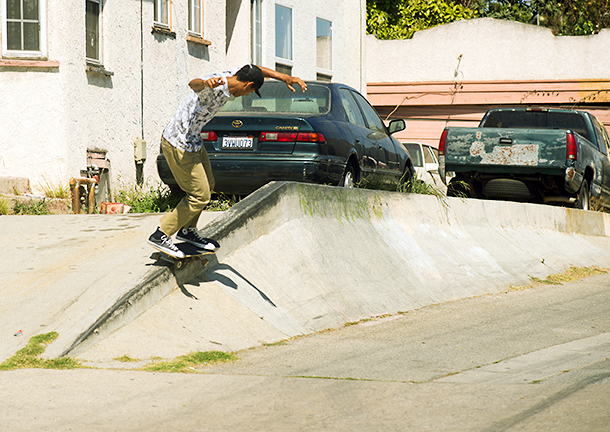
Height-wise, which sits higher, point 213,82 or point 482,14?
point 482,14

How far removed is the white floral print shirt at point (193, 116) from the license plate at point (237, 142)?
258 cm

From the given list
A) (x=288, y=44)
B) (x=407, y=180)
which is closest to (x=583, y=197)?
(x=407, y=180)

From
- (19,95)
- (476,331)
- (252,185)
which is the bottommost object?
(476,331)

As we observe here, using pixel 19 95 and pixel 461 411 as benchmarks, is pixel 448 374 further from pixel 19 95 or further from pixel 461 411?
pixel 19 95

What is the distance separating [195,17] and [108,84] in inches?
134

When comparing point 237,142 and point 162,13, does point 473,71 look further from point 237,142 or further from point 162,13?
point 237,142

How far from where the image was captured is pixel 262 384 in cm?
453

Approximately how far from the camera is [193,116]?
5871 millimetres

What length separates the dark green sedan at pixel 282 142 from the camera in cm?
848

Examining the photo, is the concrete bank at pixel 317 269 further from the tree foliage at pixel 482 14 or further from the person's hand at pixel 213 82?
the tree foliage at pixel 482 14

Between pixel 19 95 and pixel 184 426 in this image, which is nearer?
pixel 184 426

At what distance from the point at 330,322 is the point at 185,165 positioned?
185 centimetres

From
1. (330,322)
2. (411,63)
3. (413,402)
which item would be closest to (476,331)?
(330,322)

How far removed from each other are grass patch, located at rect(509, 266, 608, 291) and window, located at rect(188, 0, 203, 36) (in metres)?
8.67
